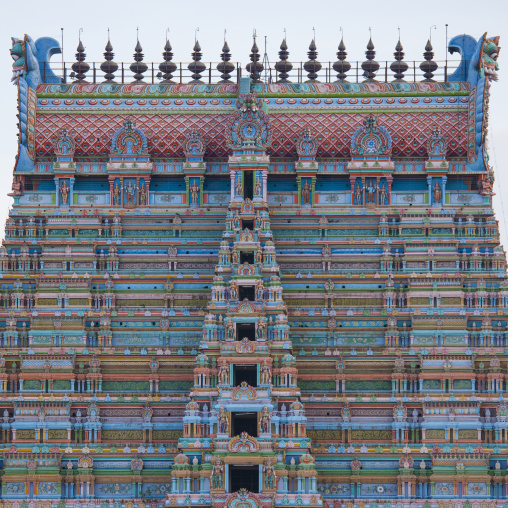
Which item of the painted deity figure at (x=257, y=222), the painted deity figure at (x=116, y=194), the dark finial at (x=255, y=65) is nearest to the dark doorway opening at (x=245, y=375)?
the painted deity figure at (x=257, y=222)

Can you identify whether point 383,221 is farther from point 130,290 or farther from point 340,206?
point 130,290

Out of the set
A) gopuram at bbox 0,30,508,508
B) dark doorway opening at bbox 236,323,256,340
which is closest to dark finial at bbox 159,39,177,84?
gopuram at bbox 0,30,508,508

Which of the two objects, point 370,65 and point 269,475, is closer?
point 269,475

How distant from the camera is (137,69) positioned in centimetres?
11950

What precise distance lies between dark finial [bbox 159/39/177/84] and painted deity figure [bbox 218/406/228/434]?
83.9 feet

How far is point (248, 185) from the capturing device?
368ft

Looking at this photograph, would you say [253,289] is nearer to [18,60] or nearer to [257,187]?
[257,187]

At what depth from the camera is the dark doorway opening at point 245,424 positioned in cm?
10299

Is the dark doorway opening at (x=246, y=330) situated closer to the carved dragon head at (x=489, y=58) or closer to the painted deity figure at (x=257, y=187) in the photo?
the painted deity figure at (x=257, y=187)

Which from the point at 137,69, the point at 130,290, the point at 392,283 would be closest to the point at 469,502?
the point at 392,283

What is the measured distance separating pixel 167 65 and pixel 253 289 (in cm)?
1935

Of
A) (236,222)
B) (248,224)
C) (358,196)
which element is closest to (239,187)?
(248,224)

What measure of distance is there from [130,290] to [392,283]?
14.7m

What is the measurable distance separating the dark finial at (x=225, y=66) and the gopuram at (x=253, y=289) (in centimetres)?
14
